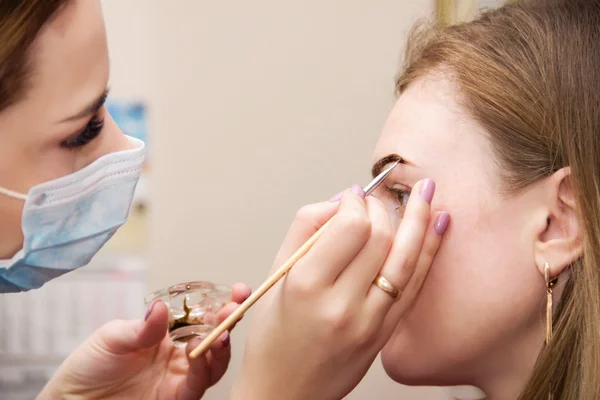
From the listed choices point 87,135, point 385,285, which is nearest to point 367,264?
point 385,285

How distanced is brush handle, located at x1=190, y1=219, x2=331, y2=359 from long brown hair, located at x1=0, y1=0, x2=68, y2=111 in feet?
1.02

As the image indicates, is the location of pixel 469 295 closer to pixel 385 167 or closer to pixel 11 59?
pixel 385 167

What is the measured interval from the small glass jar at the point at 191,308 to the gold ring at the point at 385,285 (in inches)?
→ 10.0

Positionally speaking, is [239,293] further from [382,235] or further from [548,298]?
[548,298]

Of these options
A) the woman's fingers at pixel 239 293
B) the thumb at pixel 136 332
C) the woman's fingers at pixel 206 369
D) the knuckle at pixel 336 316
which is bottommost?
the woman's fingers at pixel 206 369

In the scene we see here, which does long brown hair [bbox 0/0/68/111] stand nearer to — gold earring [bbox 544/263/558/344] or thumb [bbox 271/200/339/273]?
thumb [bbox 271/200/339/273]

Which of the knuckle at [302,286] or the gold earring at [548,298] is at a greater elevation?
the knuckle at [302,286]

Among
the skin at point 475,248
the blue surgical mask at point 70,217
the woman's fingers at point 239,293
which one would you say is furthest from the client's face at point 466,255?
the blue surgical mask at point 70,217

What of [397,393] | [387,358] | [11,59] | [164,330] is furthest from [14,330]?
[397,393]

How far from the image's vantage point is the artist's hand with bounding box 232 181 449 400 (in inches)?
24.0

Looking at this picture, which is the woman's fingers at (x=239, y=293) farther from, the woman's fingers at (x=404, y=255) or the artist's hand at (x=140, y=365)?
the woman's fingers at (x=404, y=255)

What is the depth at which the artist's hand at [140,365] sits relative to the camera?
0.76m

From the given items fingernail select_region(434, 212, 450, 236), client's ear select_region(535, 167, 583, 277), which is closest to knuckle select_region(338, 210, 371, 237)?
fingernail select_region(434, 212, 450, 236)

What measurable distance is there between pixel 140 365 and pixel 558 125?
61cm
